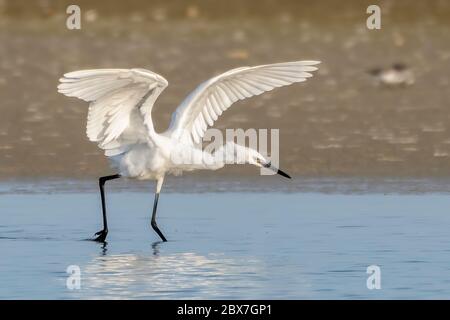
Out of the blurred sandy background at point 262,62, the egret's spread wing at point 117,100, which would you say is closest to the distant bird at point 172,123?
the egret's spread wing at point 117,100

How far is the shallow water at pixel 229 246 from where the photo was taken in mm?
10648

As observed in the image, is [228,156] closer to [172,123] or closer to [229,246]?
[172,123]

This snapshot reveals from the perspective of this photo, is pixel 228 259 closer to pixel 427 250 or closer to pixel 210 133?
pixel 427 250

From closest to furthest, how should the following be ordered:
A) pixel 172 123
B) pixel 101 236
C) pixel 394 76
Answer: pixel 101 236 → pixel 172 123 → pixel 394 76

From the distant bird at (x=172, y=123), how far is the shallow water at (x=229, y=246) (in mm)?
573

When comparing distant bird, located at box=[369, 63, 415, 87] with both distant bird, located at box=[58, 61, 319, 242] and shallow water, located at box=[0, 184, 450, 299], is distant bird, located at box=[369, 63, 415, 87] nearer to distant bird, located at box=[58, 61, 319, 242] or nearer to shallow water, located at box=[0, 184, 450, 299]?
shallow water, located at box=[0, 184, 450, 299]

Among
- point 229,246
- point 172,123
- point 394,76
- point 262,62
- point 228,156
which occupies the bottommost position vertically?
point 229,246

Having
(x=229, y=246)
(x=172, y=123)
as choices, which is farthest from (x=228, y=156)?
(x=229, y=246)

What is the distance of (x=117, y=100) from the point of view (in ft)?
40.4

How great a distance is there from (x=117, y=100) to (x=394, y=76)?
8.73 metres

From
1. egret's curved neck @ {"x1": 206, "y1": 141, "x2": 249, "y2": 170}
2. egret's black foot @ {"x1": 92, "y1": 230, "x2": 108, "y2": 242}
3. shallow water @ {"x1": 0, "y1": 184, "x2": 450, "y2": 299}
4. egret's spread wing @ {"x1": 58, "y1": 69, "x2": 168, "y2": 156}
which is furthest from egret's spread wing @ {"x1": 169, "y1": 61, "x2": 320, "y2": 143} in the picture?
egret's black foot @ {"x1": 92, "y1": 230, "x2": 108, "y2": 242}

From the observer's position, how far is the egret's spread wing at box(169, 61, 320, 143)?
12.7 meters

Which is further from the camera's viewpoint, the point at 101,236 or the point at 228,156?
the point at 228,156

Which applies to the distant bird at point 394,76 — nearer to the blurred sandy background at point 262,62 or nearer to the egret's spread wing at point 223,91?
the blurred sandy background at point 262,62
